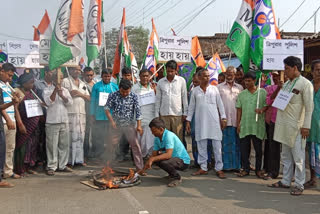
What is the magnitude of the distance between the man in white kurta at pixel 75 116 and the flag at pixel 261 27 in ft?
11.6

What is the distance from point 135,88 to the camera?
22.1 ft

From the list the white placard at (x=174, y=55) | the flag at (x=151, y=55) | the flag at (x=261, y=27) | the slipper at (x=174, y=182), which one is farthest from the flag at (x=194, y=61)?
the slipper at (x=174, y=182)

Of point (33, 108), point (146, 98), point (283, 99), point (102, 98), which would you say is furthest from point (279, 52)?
point (33, 108)

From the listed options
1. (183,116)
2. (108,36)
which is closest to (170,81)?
(183,116)

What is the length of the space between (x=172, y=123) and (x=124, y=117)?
3.49ft

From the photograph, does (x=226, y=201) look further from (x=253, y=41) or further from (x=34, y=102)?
(x=34, y=102)

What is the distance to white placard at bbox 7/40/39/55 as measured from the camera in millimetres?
6824

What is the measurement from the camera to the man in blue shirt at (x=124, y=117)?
19.0 ft

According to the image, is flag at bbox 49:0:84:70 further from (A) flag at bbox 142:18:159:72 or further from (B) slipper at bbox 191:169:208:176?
(B) slipper at bbox 191:169:208:176

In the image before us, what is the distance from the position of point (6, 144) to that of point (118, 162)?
2444mm

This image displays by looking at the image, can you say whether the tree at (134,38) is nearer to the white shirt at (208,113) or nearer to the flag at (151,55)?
the flag at (151,55)

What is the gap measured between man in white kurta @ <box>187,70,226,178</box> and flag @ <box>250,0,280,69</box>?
3.19 feet

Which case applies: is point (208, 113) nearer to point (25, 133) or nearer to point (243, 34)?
point (243, 34)

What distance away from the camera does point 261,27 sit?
20.0 ft
